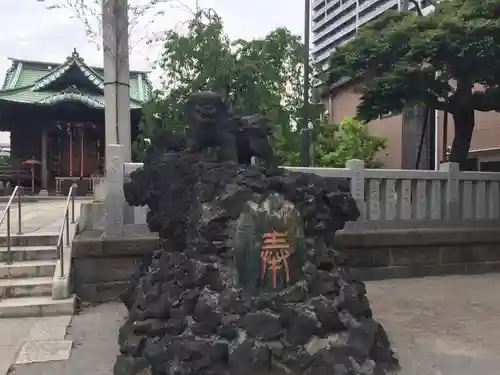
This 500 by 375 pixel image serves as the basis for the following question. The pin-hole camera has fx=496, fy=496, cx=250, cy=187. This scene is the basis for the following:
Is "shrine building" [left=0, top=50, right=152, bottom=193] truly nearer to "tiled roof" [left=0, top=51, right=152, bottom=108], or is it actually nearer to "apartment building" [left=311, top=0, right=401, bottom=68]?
"tiled roof" [left=0, top=51, right=152, bottom=108]

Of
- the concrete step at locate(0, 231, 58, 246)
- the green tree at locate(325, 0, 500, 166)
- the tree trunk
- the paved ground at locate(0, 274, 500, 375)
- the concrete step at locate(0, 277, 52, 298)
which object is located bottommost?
the paved ground at locate(0, 274, 500, 375)

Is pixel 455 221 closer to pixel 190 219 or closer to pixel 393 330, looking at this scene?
pixel 393 330

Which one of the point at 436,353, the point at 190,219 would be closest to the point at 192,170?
the point at 190,219

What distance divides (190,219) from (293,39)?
7.08 meters

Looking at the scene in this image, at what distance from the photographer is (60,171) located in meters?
20.9

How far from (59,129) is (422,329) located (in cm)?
1873

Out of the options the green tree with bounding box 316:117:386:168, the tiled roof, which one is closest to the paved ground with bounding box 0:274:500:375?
the green tree with bounding box 316:117:386:168

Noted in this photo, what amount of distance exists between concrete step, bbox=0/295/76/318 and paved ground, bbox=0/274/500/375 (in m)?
0.18

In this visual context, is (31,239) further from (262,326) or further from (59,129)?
(59,129)

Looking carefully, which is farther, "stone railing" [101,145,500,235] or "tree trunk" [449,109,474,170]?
"tree trunk" [449,109,474,170]

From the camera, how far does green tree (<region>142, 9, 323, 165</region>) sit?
886 cm

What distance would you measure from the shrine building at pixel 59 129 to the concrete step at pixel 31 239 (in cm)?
1315

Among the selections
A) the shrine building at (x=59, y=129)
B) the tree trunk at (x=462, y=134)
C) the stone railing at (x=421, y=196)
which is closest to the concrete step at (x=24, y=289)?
the stone railing at (x=421, y=196)

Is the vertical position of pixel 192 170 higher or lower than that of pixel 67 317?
higher
